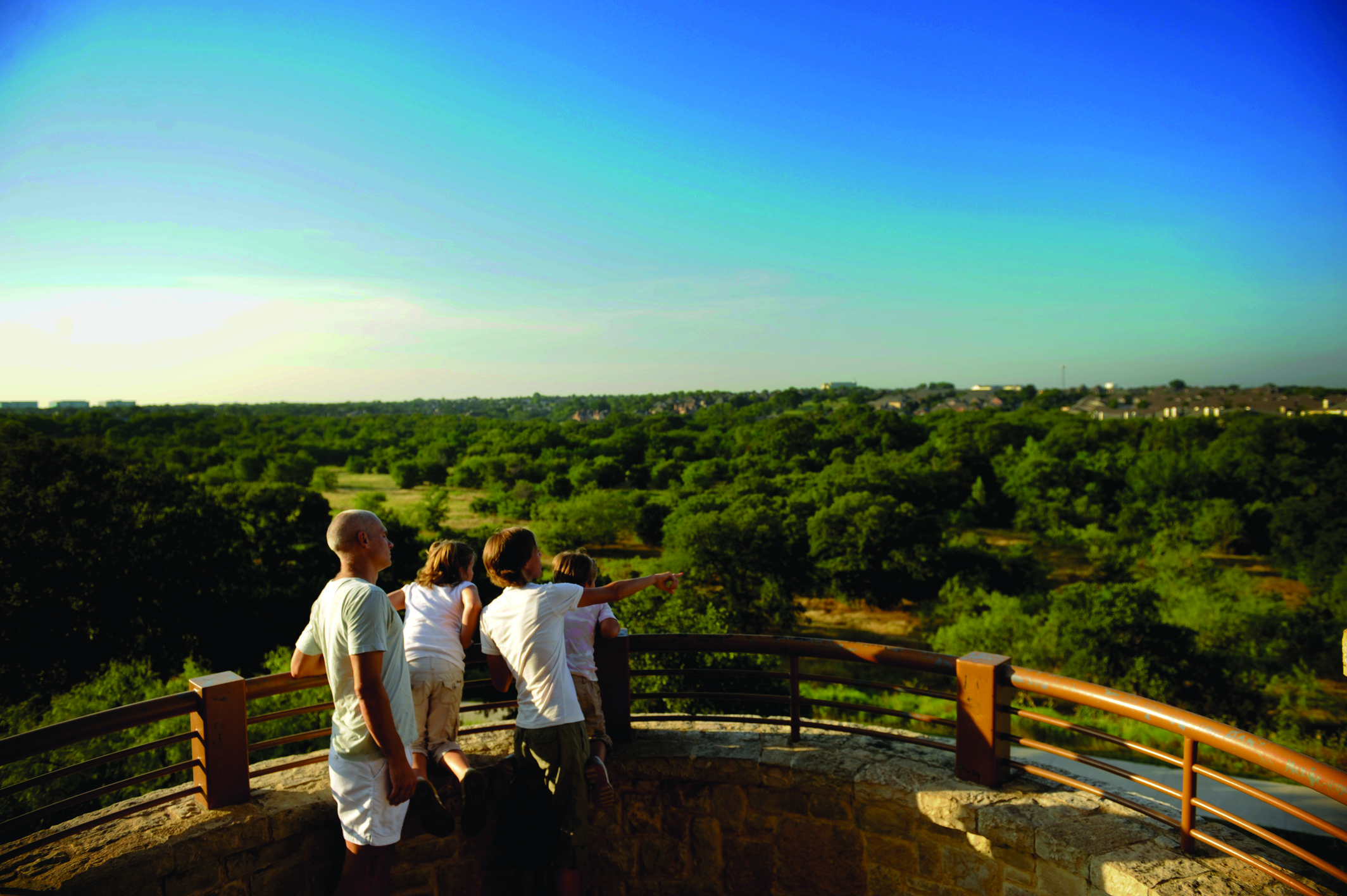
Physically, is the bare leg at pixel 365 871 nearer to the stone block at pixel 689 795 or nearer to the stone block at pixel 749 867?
the stone block at pixel 689 795

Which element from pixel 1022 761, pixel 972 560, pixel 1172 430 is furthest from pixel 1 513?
pixel 1172 430

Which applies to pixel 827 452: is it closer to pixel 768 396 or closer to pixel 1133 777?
pixel 1133 777

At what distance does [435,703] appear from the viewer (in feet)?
10.8

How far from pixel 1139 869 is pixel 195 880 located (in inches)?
148

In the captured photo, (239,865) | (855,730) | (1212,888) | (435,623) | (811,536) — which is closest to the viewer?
(1212,888)

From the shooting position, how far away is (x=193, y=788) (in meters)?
3.28

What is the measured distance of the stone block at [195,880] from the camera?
2.98 m

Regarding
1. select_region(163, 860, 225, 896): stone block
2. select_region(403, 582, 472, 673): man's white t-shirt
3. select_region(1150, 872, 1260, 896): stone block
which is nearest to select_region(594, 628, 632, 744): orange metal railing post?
select_region(403, 582, 472, 673): man's white t-shirt

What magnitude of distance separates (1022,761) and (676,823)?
1.78 metres

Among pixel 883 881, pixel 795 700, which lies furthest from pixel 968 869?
pixel 795 700

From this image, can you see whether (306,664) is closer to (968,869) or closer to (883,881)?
(883,881)

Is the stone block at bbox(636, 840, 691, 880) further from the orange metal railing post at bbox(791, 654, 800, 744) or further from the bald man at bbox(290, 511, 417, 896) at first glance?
the bald man at bbox(290, 511, 417, 896)

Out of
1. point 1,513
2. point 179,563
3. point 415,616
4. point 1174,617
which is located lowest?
point 1174,617

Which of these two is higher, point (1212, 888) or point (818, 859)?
point (1212, 888)
